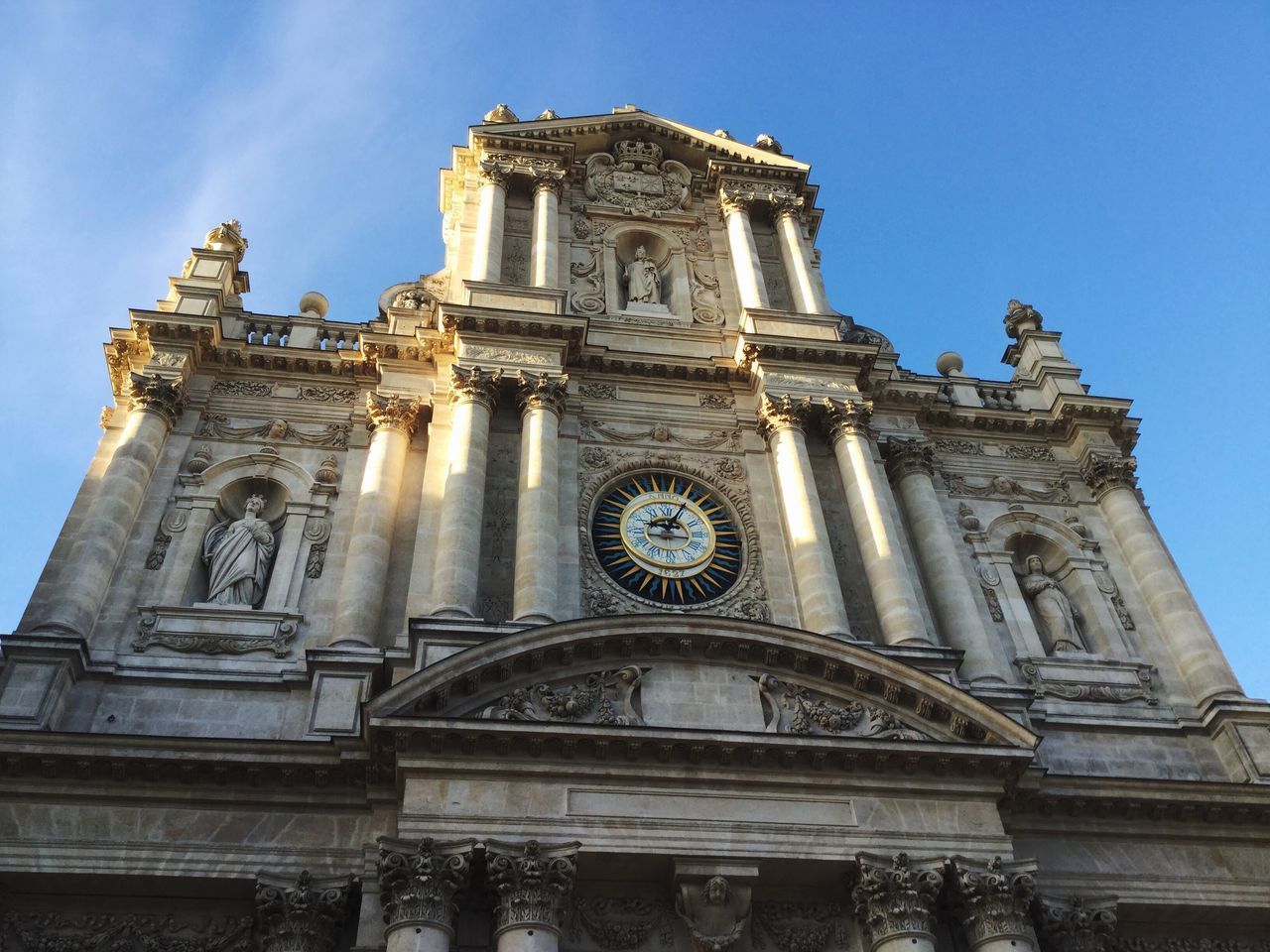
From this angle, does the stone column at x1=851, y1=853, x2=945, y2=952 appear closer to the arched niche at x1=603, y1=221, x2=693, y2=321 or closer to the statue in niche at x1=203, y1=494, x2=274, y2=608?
the statue in niche at x1=203, y1=494, x2=274, y2=608

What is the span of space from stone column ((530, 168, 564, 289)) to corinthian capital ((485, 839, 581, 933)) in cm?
996

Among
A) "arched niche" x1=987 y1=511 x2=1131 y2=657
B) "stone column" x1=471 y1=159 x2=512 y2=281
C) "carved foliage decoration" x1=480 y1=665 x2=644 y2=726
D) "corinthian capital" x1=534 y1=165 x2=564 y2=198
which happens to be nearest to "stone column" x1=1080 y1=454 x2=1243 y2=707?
"arched niche" x1=987 y1=511 x2=1131 y2=657

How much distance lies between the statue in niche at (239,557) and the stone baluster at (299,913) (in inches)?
166

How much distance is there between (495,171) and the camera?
2069 centimetres

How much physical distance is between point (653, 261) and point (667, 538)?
280 inches

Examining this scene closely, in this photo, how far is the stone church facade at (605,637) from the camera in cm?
1110

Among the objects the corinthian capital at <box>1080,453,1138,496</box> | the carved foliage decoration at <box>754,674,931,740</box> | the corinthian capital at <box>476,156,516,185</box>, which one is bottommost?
the carved foliage decoration at <box>754,674,931,740</box>

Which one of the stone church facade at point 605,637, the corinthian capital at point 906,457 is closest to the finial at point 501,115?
the stone church facade at point 605,637

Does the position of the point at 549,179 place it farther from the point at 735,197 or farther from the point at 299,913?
the point at 299,913

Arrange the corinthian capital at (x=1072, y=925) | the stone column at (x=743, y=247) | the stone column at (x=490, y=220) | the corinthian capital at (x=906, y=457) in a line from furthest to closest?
the stone column at (x=743, y=247) → the stone column at (x=490, y=220) → the corinthian capital at (x=906, y=457) → the corinthian capital at (x=1072, y=925)

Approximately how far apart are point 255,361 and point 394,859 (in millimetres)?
9312

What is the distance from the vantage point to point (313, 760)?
1158 centimetres

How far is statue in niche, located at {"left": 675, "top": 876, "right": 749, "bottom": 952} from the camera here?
10.9m

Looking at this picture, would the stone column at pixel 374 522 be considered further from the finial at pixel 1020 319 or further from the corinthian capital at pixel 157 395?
the finial at pixel 1020 319
